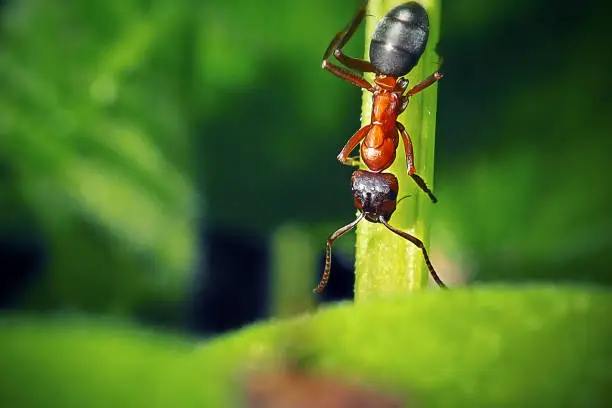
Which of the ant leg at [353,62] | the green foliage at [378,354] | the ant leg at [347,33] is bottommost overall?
the green foliage at [378,354]

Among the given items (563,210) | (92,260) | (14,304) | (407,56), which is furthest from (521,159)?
(14,304)

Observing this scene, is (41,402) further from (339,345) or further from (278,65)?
(278,65)

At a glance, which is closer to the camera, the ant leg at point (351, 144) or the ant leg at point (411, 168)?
the ant leg at point (411, 168)

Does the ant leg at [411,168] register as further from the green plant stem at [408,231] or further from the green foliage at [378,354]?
the green foliage at [378,354]

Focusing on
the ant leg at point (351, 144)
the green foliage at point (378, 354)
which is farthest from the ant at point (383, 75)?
the green foliage at point (378, 354)

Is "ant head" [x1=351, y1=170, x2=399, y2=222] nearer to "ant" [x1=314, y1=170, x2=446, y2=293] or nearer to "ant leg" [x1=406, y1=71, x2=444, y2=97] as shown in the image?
"ant" [x1=314, y1=170, x2=446, y2=293]

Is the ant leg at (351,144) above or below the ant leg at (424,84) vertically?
below

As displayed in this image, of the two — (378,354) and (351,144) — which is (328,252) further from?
(378,354)

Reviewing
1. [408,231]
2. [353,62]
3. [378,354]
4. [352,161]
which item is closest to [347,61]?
[353,62]
